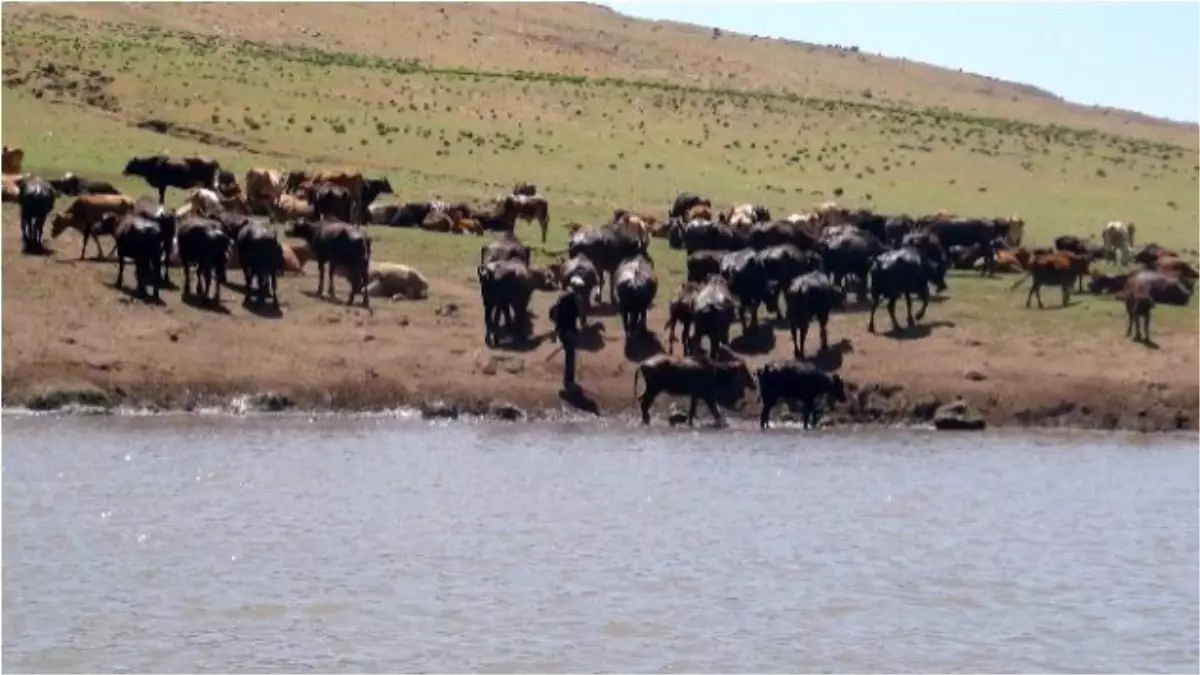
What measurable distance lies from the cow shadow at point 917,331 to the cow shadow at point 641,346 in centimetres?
351

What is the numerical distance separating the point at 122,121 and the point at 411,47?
34572mm

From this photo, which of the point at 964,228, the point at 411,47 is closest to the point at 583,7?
the point at 411,47

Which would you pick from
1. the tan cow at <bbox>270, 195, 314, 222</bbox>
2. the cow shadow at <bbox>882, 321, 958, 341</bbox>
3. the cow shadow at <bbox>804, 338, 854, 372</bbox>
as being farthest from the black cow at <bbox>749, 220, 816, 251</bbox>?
the tan cow at <bbox>270, 195, 314, 222</bbox>

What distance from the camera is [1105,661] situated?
48.4 ft

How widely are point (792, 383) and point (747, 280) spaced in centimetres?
350

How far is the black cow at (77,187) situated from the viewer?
36188mm

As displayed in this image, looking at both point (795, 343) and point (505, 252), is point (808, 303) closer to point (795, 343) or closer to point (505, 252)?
point (795, 343)

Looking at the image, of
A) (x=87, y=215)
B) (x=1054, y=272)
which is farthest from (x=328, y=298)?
(x=1054, y=272)

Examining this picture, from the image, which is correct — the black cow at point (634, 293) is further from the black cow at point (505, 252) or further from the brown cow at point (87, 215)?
the brown cow at point (87, 215)

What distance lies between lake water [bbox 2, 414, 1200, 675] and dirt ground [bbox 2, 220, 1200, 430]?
3.32 ft

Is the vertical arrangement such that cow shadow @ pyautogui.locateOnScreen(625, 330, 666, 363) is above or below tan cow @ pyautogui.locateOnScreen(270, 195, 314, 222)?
below

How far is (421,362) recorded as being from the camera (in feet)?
94.6

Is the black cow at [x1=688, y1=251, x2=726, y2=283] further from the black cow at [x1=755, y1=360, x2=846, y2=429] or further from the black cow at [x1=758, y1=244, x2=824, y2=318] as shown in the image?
the black cow at [x1=755, y1=360, x2=846, y2=429]

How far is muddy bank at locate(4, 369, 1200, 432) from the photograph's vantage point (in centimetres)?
2703
